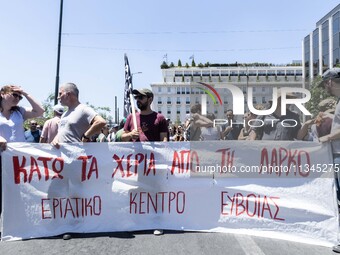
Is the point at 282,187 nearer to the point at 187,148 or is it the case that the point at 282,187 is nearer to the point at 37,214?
the point at 187,148

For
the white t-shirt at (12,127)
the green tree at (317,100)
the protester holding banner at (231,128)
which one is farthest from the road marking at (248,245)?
the protester holding banner at (231,128)

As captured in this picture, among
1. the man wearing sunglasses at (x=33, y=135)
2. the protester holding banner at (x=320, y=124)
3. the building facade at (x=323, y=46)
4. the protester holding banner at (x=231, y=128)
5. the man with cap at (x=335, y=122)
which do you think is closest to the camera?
the man with cap at (x=335, y=122)

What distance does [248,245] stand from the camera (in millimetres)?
3766

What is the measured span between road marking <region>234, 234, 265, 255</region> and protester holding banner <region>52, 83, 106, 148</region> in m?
2.01

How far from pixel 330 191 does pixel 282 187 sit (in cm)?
51

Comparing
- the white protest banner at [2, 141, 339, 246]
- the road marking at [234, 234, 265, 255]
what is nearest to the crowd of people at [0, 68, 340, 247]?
the white protest banner at [2, 141, 339, 246]

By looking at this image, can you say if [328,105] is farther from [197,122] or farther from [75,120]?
[197,122]

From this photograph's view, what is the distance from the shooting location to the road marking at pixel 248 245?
355cm

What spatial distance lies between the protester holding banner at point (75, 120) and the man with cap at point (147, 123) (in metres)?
0.42

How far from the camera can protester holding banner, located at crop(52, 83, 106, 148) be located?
4.23m

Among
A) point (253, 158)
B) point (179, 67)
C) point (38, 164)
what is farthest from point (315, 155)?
point (179, 67)

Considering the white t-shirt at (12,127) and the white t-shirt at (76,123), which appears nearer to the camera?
the white t-shirt at (76,123)

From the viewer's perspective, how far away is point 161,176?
4.40 meters

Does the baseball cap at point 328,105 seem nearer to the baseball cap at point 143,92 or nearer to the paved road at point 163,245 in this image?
the paved road at point 163,245
